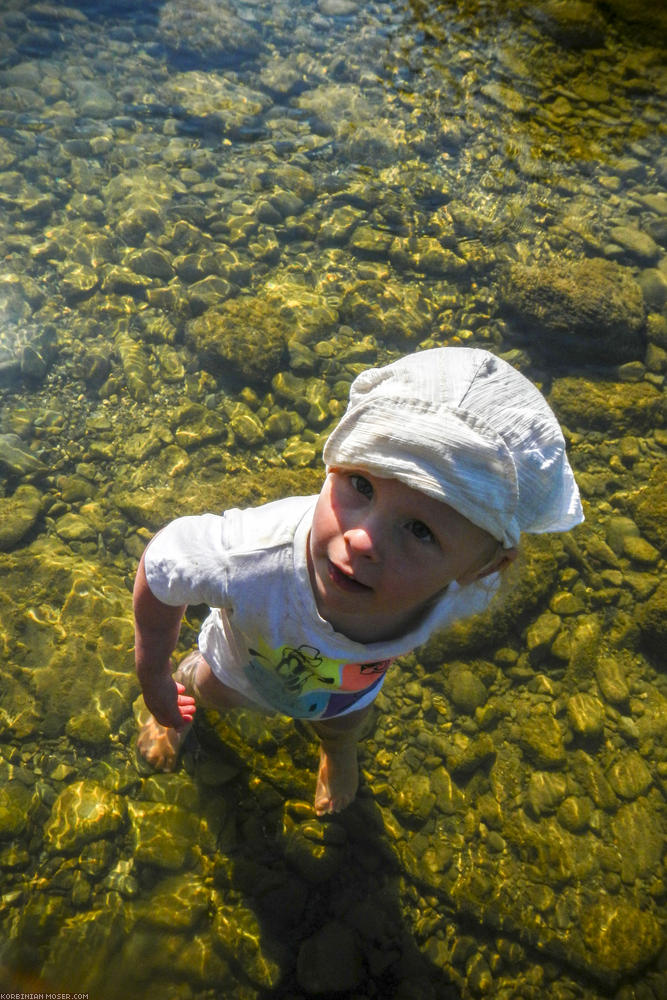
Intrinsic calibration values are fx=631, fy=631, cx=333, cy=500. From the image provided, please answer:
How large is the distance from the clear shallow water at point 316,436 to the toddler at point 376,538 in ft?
3.21

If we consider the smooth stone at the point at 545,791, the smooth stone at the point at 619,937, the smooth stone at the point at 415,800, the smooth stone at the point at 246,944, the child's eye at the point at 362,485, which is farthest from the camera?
the smooth stone at the point at 545,791

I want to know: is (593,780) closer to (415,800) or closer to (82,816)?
(415,800)

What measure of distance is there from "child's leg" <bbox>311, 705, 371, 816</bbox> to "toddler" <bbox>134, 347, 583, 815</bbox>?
50 cm

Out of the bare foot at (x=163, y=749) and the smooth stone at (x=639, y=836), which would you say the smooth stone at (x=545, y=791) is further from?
the bare foot at (x=163, y=749)

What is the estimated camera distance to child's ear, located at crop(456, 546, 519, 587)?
1.86m

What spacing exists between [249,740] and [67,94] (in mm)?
6348

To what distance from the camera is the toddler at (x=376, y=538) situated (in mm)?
1636

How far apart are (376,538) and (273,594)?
1.77 ft

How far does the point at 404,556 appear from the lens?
1705mm

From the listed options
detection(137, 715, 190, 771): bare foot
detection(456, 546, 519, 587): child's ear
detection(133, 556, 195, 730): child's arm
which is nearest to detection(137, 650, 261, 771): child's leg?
detection(137, 715, 190, 771): bare foot

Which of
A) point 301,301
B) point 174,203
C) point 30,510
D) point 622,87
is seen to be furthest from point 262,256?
point 622,87

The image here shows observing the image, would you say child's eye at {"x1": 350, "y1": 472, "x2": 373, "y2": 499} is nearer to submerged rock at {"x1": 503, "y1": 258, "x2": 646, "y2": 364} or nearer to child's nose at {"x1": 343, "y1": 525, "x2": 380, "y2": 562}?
child's nose at {"x1": 343, "y1": 525, "x2": 380, "y2": 562}

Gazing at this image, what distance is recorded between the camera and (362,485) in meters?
1.79

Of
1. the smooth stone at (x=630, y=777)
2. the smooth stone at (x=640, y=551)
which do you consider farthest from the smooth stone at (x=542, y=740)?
the smooth stone at (x=640, y=551)
